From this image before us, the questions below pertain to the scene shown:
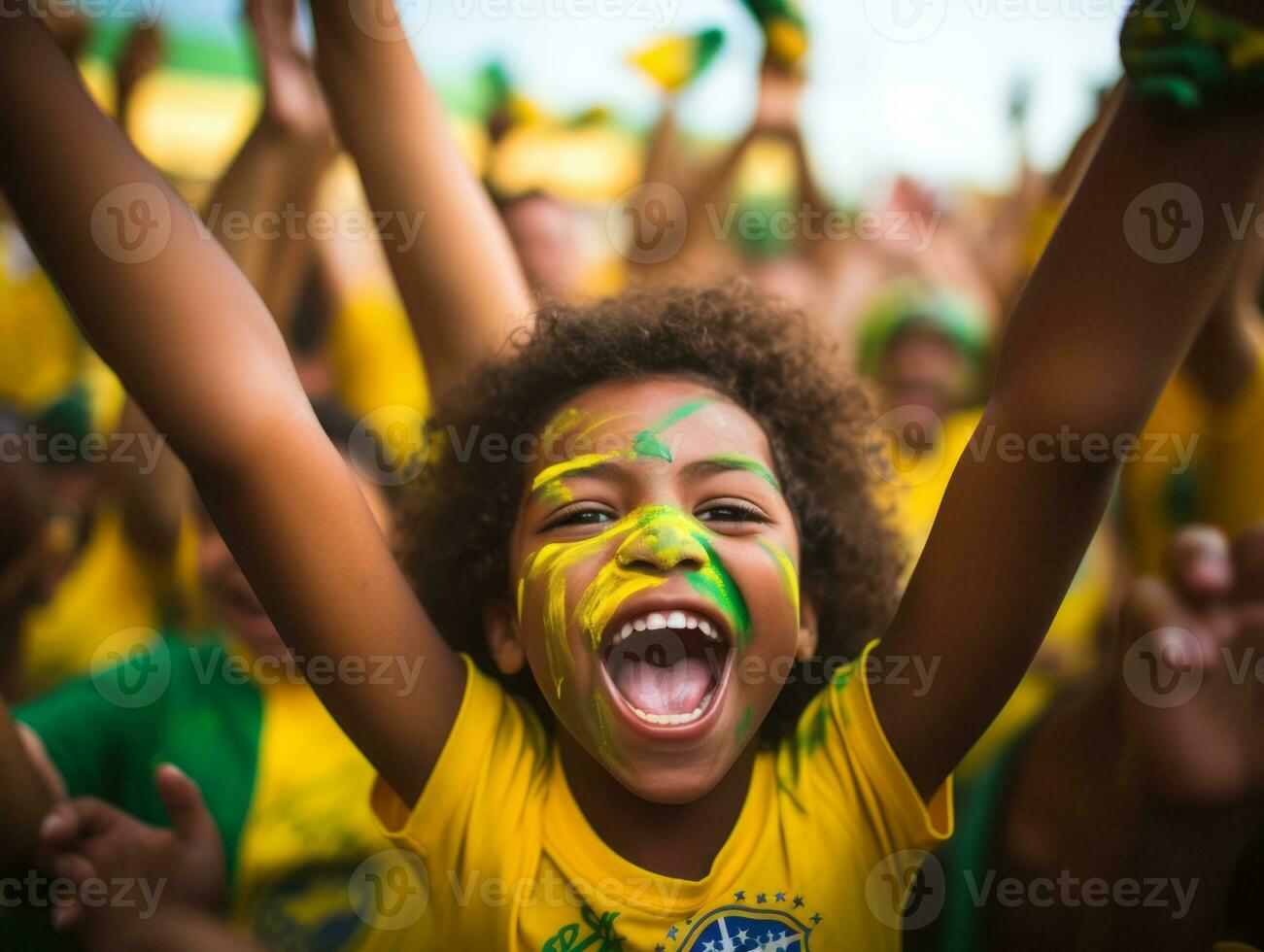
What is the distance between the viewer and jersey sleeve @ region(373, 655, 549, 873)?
119cm

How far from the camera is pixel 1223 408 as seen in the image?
2164 millimetres

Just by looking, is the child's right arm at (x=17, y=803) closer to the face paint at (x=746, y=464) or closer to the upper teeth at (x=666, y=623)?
the upper teeth at (x=666, y=623)

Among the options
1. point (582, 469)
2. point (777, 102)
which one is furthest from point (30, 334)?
point (582, 469)

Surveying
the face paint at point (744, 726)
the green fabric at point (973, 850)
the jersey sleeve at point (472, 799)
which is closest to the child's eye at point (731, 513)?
the face paint at point (744, 726)

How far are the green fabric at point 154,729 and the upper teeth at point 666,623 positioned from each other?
91 centimetres

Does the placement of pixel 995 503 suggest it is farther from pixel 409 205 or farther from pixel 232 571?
pixel 232 571

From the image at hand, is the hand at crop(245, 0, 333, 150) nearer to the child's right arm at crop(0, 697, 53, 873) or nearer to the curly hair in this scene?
the curly hair

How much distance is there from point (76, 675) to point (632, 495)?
1.60 m

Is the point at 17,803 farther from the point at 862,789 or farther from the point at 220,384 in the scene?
the point at 862,789

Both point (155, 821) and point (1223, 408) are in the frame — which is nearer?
point (155, 821)

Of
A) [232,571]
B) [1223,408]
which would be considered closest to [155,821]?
[232,571]

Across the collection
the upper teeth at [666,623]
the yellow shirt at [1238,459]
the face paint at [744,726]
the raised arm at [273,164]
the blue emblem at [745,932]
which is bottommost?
the blue emblem at [745,932]

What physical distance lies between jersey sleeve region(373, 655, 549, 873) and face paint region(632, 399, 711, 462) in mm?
332

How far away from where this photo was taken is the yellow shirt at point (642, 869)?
1156 mm
